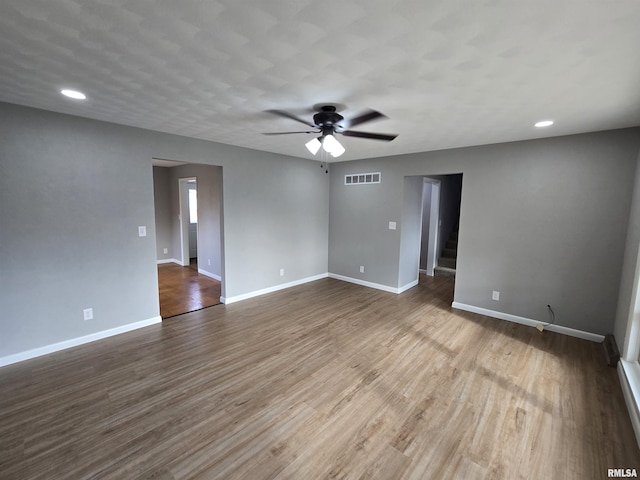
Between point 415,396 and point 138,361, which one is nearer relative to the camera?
point 415,396

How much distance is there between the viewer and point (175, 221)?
23.3 ft

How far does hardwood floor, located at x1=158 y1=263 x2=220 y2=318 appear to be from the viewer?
4312 millimetres

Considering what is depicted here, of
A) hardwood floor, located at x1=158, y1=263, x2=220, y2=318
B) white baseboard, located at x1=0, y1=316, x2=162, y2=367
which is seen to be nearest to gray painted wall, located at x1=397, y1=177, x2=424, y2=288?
hardwood floor, located at x1=158, y1=263, x2=220, y2=318

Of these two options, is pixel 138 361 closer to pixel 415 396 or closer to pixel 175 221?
pixel 415 396

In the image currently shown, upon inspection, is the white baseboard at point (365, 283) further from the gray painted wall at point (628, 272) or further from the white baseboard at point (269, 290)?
the gray painted wall at point (628, 272)

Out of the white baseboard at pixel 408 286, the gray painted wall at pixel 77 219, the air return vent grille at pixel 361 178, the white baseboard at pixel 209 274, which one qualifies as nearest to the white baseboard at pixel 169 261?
the white baseboard at pixel 209 274

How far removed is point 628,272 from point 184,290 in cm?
612

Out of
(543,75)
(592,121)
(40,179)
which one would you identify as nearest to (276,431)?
(543,75)

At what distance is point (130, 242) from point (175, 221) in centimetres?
396

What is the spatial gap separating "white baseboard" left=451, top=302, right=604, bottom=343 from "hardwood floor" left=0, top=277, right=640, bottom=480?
0.34 ft

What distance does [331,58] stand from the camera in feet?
5.63

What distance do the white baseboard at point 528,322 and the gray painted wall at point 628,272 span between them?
252mm

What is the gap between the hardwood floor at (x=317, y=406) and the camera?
1.75 metres

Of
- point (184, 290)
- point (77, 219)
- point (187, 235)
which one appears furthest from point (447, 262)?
point (77, 219)
